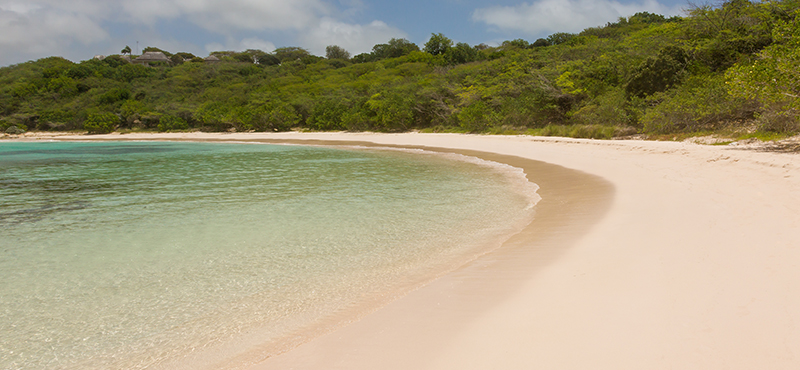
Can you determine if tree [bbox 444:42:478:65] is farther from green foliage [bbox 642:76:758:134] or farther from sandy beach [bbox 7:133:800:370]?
sandy beach [bbox 7:133:800:370]

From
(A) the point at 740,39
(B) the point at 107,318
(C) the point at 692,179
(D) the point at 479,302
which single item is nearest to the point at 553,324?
(D) the point at 479,302

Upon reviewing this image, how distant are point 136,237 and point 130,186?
237 inches

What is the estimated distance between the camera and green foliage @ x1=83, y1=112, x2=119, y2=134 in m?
47.2

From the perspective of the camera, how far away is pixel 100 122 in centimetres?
4738

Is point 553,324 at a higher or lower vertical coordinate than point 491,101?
lower

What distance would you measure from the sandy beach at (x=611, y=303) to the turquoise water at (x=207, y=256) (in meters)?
0.53

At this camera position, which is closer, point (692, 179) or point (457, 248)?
point (457, 248)

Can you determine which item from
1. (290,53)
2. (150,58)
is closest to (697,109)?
(290,53)

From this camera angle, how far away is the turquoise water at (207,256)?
311 cm

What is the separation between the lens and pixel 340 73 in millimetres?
64375

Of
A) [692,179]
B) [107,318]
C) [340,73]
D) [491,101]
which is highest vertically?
[340,73]

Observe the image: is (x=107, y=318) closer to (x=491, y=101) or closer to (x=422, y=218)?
(x=422, y=218)

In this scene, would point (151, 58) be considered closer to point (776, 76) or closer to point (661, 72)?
point (661, 72)

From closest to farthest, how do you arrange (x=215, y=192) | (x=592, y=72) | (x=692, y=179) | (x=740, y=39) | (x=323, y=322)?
(x=323, y=322), (x=692, y=179), (x=215, y=192), (x=740, y=39), (x=592, y=72)
